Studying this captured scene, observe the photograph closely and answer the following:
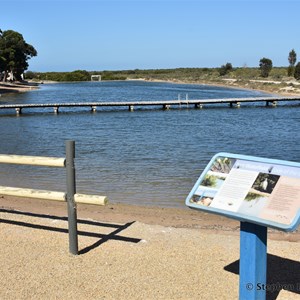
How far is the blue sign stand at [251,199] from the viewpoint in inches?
148

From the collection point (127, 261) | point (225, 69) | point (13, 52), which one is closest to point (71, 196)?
point (127, 261)

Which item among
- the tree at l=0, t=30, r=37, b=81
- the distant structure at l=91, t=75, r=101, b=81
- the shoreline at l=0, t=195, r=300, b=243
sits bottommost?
the distant structure at l=91, t=75, r=101, b=81

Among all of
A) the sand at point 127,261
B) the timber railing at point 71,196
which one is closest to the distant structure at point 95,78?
the sand at point 127,261

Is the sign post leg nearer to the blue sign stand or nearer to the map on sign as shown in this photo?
the blue sign stand

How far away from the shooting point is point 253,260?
4.15m

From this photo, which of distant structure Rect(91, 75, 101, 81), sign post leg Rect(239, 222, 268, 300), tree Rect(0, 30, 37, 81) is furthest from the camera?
distant structure Rect(91, 75, 101, 81)

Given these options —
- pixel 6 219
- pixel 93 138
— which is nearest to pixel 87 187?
pixel 6 219

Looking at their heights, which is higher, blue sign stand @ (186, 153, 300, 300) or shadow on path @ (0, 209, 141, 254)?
blue sign stand @ (186, 153, 300, 300)

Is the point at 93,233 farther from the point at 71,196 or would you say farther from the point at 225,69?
the point at 225,69

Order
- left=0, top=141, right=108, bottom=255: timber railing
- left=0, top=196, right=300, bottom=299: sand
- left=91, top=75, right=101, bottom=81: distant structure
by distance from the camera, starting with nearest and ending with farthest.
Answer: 1. left=0, top=196, right=300, bottom=299: sand
2. left=0, top=141, right=108, bottom=255: timber railing
3. left=91, top=75, right=101, bottom=81: distant structure

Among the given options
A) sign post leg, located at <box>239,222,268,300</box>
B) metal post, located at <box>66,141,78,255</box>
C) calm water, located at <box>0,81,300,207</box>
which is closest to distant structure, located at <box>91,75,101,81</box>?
calm water, located at <box>0,81,300,207</box>

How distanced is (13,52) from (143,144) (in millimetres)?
90236

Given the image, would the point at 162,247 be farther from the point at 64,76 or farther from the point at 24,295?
the point at 64,76

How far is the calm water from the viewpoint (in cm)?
1298
